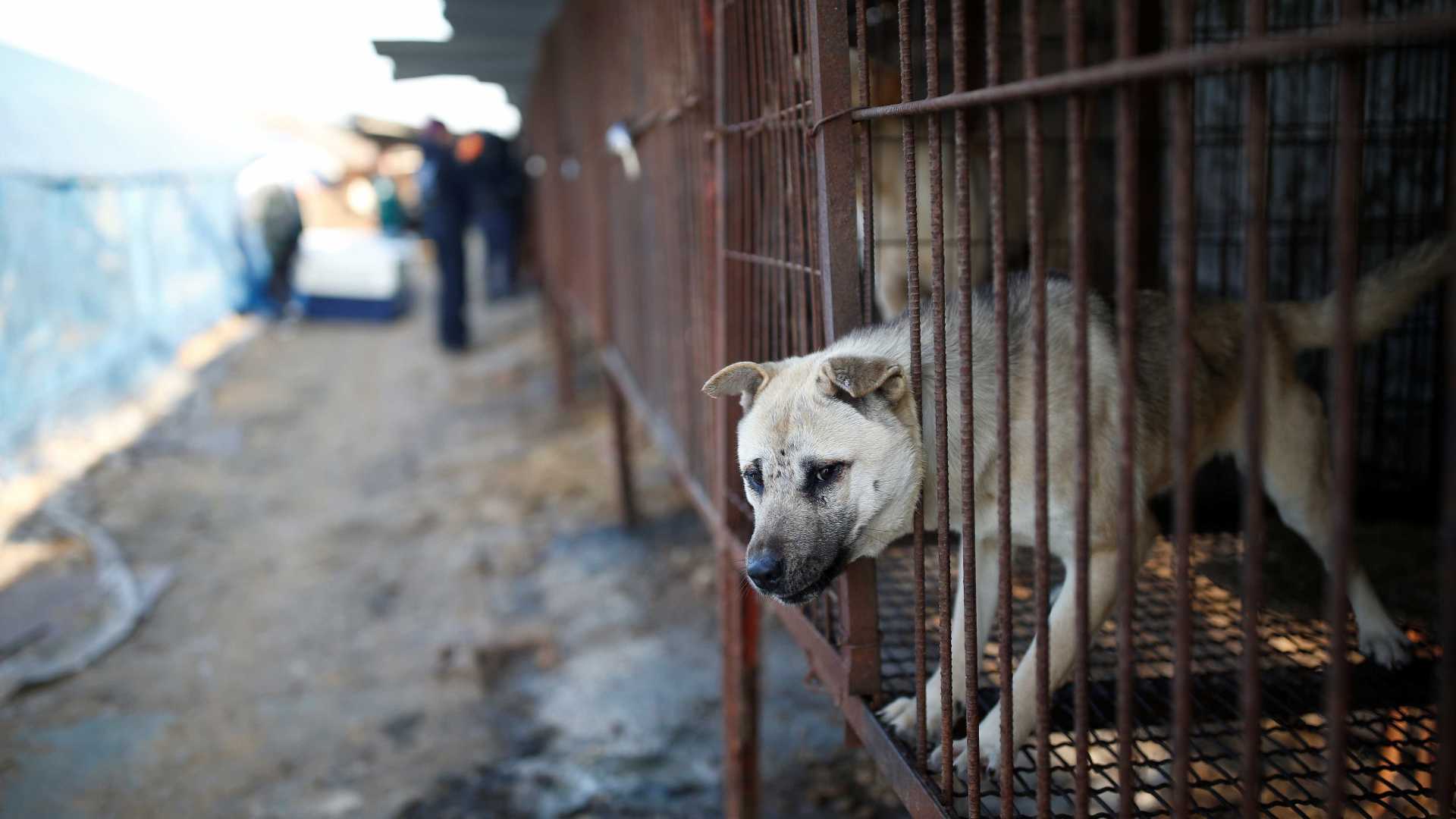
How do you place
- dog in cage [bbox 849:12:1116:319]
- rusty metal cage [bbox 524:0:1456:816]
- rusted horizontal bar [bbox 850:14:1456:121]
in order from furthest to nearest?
1. dog in cage [bbox 849:12:1116:319]
2. rusty metal cage [bbox 524:0:1456:816]
3. rusted horizontal bar [bbox 850:14:1456:121]

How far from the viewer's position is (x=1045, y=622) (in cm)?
177

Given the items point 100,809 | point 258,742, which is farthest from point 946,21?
point 100,809

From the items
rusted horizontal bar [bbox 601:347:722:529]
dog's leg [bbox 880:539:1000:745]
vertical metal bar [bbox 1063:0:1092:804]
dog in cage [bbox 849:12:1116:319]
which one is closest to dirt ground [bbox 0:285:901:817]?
rusted horizontal bar [bbox 601:347:722:529]

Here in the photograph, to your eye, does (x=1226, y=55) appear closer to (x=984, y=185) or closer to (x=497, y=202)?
(x=984, y=185)

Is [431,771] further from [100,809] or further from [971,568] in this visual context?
[971,568]

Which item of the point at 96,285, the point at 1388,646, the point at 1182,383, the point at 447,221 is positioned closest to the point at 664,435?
the point at 1388,646

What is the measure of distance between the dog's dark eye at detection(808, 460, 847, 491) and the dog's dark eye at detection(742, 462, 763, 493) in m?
0.16

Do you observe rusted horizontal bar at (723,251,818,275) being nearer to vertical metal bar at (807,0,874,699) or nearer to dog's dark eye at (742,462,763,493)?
vertical metal bar at (807,0,874,699)

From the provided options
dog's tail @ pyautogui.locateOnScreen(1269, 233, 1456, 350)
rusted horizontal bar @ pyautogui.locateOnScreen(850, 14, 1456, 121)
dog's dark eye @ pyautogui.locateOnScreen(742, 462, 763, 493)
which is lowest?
dog's dark eye @ pyautogui.locateOnScreen(742, 462, 763, 493)

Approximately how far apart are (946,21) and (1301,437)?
2.53 m

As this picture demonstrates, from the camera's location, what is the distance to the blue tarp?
671 cm

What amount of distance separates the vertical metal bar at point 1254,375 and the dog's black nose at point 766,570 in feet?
3.52

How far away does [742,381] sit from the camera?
2607 mm

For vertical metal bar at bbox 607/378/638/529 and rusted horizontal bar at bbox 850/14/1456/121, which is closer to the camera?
rusted horizontal bar at bbox 850/14/1456/121
